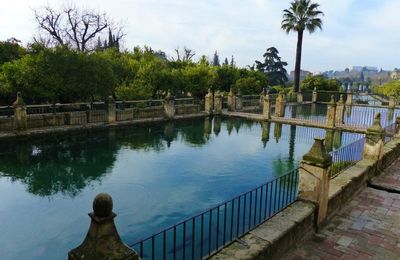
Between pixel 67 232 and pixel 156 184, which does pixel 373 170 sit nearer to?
pixel 156 184

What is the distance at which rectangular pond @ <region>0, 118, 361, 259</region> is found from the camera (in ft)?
26.5

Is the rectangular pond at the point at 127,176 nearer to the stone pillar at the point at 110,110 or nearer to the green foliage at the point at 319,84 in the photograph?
the stone pillar at the point at 110,110

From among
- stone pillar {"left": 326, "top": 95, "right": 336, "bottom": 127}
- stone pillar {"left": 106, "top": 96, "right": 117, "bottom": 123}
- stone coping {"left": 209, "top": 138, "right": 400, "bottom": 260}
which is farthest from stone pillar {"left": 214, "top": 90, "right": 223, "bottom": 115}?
stone coping {"left": 209, "top": 138, "right": 400, "bottom": 260}

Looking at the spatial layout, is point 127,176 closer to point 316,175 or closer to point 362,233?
point 316,175

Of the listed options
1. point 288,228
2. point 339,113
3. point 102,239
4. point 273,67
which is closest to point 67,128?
point 288,228

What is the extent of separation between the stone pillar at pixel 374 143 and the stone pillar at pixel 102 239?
355 inches

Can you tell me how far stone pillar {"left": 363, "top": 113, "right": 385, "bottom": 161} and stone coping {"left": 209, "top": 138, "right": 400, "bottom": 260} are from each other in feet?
4.48

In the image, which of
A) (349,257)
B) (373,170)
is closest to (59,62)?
(373,170)

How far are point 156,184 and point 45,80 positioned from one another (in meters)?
10.2

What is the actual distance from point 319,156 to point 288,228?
5.20ft

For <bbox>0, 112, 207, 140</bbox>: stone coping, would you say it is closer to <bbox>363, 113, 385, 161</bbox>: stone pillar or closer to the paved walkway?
<bbox>363, 113, 385, 161</bbox>: stone pillar

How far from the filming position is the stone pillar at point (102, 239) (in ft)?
10.00

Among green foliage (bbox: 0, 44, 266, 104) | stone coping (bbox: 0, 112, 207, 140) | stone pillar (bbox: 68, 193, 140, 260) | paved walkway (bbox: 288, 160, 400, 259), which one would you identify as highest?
green foliage (bbox: 0, 44, 266, 104)

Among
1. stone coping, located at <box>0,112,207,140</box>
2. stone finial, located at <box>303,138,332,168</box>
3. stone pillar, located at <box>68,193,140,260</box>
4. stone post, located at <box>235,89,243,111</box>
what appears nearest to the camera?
stone pillar, located at <box>68,193,140,260</box>
